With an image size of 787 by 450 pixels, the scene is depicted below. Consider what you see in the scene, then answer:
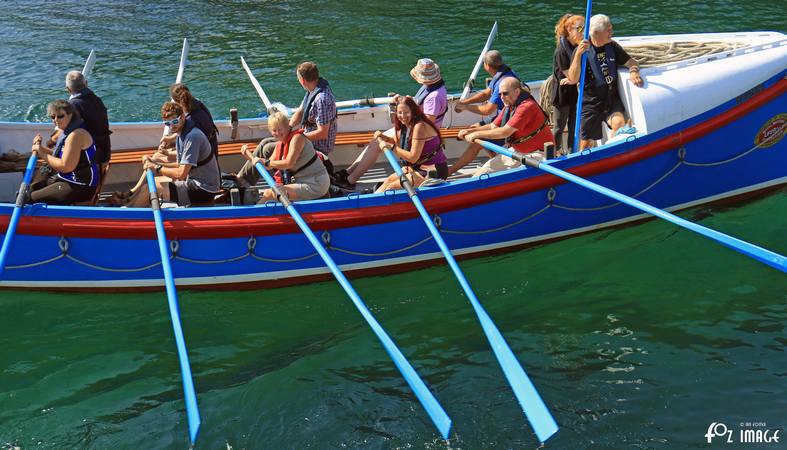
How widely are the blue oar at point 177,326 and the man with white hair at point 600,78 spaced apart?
4249 millimetres

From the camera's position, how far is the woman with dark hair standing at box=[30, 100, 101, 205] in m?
8.23

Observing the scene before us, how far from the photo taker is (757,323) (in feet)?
26.5

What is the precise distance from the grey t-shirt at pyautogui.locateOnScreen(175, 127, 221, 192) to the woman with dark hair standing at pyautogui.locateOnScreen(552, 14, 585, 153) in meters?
3.58

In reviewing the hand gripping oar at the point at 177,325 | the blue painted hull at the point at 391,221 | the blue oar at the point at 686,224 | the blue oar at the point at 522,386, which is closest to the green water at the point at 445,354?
the blue painted hull at the point at 391,221

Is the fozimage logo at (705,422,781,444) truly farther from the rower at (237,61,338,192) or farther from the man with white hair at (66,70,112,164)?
the man with white hair at (66,70,112,164)

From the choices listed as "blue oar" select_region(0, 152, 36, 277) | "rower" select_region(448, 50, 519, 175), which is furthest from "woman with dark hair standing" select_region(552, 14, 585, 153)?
"blue oar" select_region(0, 152, 36, 277)

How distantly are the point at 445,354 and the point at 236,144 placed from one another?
13.0 ft

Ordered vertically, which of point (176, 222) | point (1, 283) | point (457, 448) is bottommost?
point (457, 448)

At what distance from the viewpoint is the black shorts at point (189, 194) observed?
8703 millimetres

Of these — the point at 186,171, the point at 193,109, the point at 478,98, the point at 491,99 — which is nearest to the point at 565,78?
the point at 491,99

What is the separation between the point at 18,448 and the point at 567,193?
212 inches

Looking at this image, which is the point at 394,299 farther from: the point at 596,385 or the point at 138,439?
the point at 138,439

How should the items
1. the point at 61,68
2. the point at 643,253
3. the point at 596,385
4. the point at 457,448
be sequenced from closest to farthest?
the point at 457,448 → the point at 596,385 → the point at 643,253 → the point at 61,68

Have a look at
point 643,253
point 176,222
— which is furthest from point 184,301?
point 643,253
